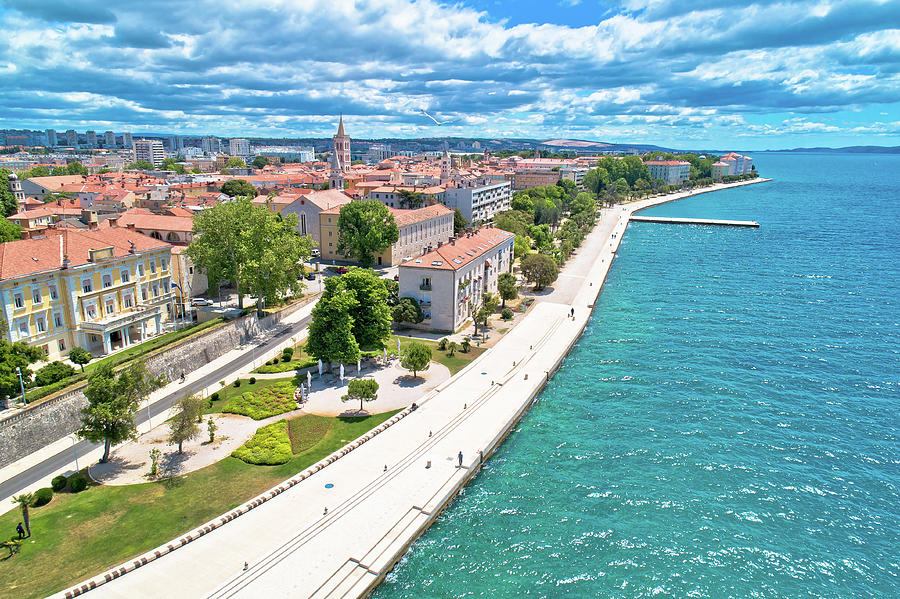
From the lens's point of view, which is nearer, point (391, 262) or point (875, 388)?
point (875, 388)

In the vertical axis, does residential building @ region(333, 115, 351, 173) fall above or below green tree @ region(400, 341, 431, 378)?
above

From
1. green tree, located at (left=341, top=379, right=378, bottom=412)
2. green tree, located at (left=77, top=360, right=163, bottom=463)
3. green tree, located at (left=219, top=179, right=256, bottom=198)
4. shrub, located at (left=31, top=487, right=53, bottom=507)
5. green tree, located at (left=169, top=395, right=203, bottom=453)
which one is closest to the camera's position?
shrub, located at (left=31, top=487, right=53, bottom=507)

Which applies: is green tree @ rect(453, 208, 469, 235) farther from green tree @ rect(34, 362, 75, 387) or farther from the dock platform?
green tree @ rect(34, 362, 75, 387)

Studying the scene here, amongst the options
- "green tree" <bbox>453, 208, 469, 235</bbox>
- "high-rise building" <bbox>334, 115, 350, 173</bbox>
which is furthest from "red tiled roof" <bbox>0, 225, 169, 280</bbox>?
"high-rise building" <bbox>334, 115, 350, 173</bbox>

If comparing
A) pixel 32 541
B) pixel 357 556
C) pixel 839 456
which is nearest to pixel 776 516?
pixel 839 456

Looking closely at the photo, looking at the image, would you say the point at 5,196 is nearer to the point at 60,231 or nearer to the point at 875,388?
the point at 60,231

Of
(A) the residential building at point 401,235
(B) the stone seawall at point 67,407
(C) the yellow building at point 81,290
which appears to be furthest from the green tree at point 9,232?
(A) the residential building at point 401,235

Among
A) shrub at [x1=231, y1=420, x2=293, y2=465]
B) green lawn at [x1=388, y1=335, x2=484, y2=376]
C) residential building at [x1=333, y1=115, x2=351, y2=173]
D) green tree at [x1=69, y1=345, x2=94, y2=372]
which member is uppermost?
residential building at [x1=333, y1=115, x2=351, y2=173]
